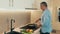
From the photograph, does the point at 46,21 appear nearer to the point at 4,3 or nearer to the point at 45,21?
the point at 45,21

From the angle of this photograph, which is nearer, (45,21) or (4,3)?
(4,3)

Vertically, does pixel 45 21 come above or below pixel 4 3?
below

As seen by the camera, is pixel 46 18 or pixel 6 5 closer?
pixel 6 5

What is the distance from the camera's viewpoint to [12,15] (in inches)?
130

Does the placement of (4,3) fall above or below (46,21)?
Answer: above

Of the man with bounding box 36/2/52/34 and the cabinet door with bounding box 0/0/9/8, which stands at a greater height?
the cabinet door with bounding box 0/0/9/8

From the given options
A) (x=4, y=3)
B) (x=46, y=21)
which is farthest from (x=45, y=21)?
(x=4, y=3)

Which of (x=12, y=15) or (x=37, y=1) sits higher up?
(x=37, y=1)

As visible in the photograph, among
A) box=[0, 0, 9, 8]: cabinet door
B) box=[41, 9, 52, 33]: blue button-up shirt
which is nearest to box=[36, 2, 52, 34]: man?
box=[41, 9, 52, 33]: blue button-up shirt

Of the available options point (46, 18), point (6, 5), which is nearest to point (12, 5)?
point (6, 5)

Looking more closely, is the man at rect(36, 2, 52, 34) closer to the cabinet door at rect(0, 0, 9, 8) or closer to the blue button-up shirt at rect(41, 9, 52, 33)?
the blue button-up shirt at rect(41, 9, 52, 33)

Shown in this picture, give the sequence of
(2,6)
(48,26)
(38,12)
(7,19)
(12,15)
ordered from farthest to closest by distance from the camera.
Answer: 1. (38,12)
2. (48,26)
3. (12,15)
4. (7,19)
5. (2,6)

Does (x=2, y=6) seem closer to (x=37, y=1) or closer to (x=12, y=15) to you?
(x=12, y=15)

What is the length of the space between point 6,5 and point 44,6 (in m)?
1.25
